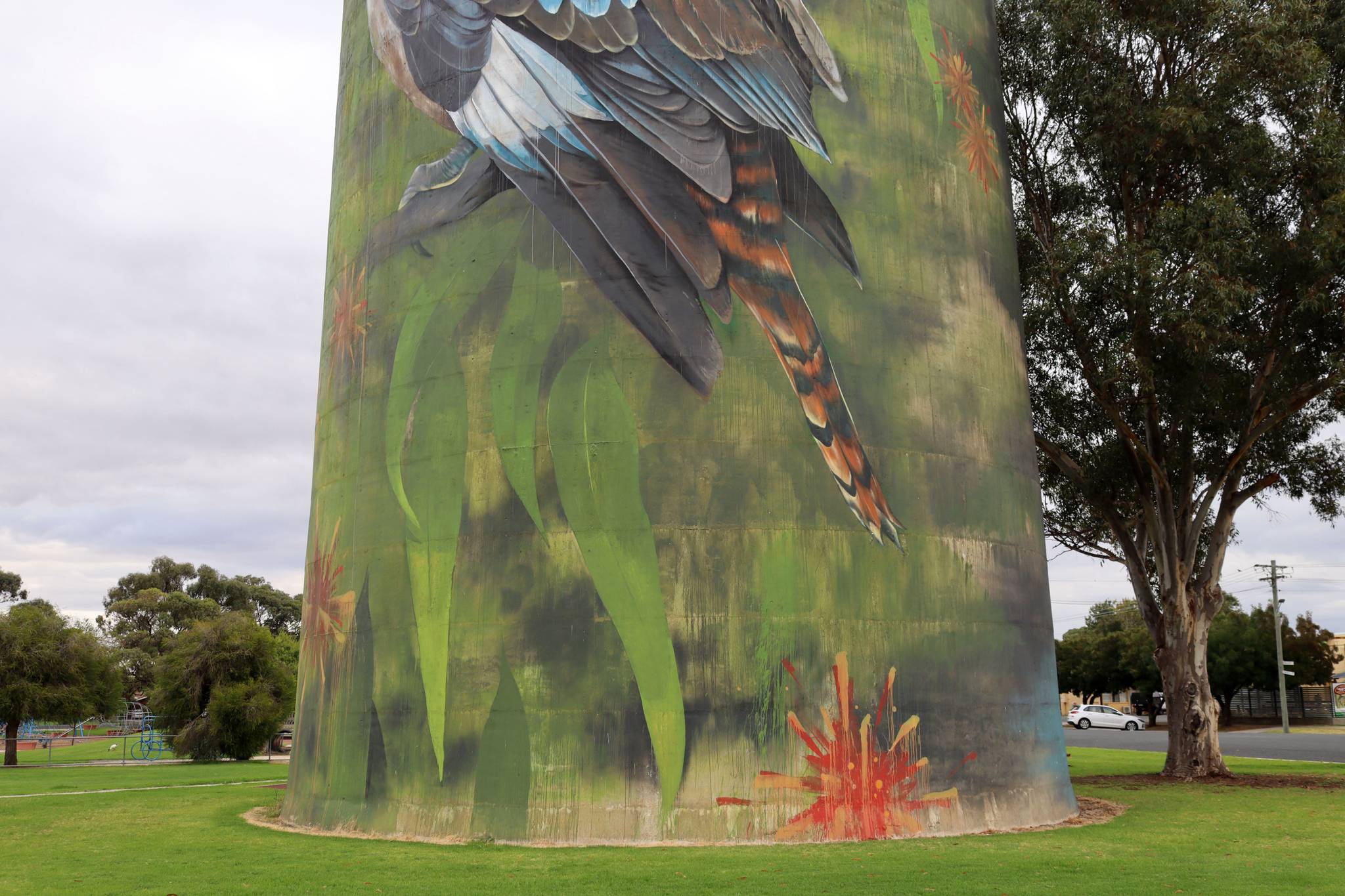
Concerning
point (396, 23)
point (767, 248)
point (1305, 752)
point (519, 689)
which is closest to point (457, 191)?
point (396, 23)

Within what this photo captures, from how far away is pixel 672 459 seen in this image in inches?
583

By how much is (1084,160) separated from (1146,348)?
17.1 feet

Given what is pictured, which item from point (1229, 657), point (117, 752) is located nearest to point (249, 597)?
point (117, 752)

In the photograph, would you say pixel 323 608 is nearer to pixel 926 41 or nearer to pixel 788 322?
pixel 788 322

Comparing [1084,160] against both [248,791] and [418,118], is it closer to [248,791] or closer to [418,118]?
[418,118]

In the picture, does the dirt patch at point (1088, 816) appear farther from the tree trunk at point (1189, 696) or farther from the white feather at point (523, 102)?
the white feather at point (523, 102)

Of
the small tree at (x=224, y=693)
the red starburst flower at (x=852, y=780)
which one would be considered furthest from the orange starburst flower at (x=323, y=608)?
the small tree at (x=224, y=693)

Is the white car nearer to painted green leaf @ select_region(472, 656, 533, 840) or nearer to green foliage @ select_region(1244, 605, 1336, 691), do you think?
green foliage @ select_region(1244, 605, 1336, 691)

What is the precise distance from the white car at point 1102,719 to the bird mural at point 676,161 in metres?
58.8

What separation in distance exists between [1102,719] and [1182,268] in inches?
2083

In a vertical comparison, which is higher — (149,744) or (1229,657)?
(1229,657)

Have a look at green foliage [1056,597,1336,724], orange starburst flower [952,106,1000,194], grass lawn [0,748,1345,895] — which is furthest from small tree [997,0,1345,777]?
green foliage [1056,597,1336,724]

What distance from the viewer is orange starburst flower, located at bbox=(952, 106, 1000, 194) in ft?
60.1

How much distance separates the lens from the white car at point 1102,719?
223ft
